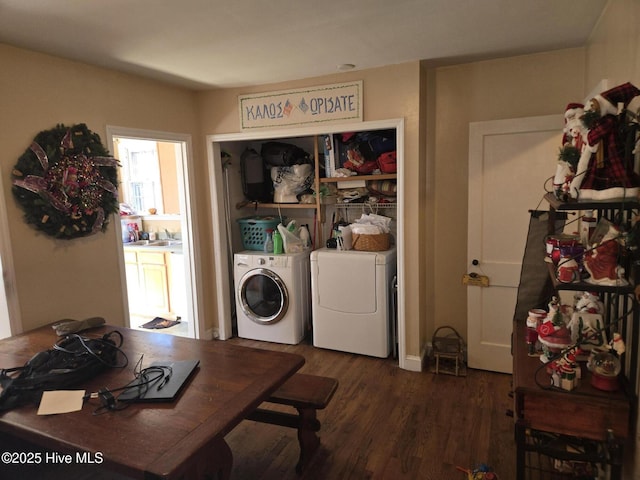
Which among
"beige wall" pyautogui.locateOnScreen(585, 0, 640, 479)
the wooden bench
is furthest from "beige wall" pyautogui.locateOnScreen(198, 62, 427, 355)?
the wooden bench

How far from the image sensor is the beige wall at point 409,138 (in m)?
3.12

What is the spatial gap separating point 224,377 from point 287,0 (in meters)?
1.73

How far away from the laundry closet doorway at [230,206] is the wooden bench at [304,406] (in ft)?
4.13

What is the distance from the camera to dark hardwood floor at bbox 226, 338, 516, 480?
Result: 2.27 meters

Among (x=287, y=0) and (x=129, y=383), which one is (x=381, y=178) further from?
(x=129, y=383)

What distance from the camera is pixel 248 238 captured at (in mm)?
4266

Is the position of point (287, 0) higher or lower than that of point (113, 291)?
higher

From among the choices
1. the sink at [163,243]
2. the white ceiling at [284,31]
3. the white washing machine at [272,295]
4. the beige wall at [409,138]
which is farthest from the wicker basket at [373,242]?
the sink at [163,243]

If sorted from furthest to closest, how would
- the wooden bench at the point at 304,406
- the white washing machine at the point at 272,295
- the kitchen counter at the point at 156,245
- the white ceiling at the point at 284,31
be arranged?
the kitchen counter at the point at 156,245, the white washing machine at the point at 272,295, the wooden bench at the point at 304,406, the white ceiling at the point at 284,31

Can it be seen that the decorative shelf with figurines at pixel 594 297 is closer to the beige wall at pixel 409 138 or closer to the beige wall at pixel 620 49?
the beige wall at pixel 620 49

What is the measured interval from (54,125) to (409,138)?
7.97ft

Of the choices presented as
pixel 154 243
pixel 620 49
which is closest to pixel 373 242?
pixel 620 49

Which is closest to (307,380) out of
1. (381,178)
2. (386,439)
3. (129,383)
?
(386,439)

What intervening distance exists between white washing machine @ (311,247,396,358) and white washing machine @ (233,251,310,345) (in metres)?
0.22
